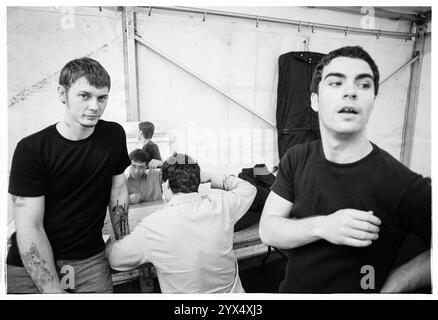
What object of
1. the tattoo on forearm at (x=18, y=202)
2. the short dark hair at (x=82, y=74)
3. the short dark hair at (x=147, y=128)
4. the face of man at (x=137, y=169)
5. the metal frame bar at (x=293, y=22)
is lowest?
the tattoo on forearm at (x=18, y=202)

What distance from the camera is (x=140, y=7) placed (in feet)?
3.66

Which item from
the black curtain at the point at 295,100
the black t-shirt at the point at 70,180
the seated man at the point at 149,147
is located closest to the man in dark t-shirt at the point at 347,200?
the black curtain at the point at 295,100

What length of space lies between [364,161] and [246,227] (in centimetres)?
59

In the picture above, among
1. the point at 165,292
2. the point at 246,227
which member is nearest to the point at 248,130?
the point at 246,227

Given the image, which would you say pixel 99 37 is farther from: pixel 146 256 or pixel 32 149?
pixel 146 256

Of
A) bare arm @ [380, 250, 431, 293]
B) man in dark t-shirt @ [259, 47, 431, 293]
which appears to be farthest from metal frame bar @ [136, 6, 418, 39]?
bare arm @ [380, 250, 431, 293]

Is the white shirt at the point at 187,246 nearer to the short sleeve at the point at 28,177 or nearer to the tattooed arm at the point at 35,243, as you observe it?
the tattooed arm at the point at 35,243

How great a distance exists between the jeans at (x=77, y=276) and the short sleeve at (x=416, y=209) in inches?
41.6

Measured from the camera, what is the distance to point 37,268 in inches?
38.2

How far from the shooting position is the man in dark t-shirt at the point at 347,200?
866 mm

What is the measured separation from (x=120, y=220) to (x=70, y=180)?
0.25 meters

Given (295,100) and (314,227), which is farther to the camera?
(295,100)

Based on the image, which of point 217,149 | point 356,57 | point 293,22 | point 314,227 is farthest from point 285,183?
point 293,22

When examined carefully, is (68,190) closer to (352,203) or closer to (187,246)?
(187,246)
